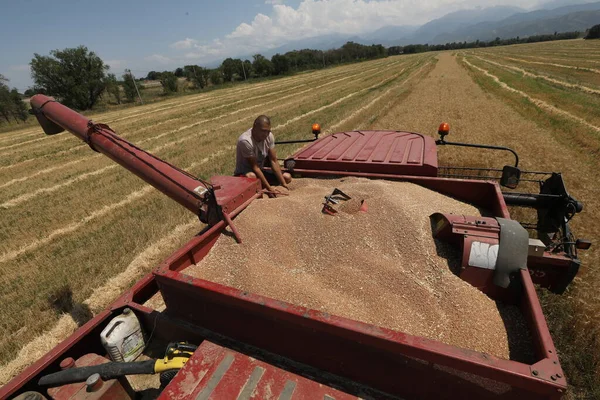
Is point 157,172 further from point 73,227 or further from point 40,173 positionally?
point 40,173

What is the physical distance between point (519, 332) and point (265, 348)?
1.80 m

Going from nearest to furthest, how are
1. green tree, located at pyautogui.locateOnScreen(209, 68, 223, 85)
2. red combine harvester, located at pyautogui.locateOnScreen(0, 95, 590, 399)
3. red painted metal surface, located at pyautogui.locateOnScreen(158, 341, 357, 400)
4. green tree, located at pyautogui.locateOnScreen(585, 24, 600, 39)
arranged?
1. red combine harvester, located at pyautogui.locateOnScreen(0, 95, 590, 399)
2. red painted metal surface, located at pyautogui.locateOnScreen(158, 341, 357, 400)
3. green tree, located at pyautogui.locateOnScreen(209, 68, 223, 85)
4. green tree, located at pyautogui.locateOnScreen(585, 24, 600, 39)

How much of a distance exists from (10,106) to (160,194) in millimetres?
42421

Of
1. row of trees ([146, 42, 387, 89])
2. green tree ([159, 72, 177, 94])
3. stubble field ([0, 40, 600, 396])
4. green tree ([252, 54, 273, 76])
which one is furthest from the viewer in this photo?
green tree ([252, 54, 273, 76])

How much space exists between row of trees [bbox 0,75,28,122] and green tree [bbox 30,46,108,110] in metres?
3.21

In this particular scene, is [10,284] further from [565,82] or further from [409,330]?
[565,82]

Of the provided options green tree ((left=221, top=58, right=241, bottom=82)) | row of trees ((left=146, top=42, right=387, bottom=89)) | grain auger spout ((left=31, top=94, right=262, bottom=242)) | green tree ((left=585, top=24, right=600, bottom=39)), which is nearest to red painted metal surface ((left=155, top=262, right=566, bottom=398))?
grain auger spout ((left=31, top=94, right=262, bottom=242))

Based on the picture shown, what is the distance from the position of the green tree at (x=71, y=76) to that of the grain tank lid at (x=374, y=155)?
44671 mm

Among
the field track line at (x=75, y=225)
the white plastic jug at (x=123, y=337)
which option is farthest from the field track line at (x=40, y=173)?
the white plastic jug at (x=123, y=337)

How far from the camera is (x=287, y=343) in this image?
6.82ft

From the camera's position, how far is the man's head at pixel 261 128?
4023mm

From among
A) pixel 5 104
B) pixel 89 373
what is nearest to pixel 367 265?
pixel 89 373

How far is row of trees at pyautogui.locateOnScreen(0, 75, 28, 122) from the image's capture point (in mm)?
34156

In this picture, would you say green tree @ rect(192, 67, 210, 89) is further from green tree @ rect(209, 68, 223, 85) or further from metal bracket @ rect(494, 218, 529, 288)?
metal bracket @ rect(494, 218, 529, 288)
